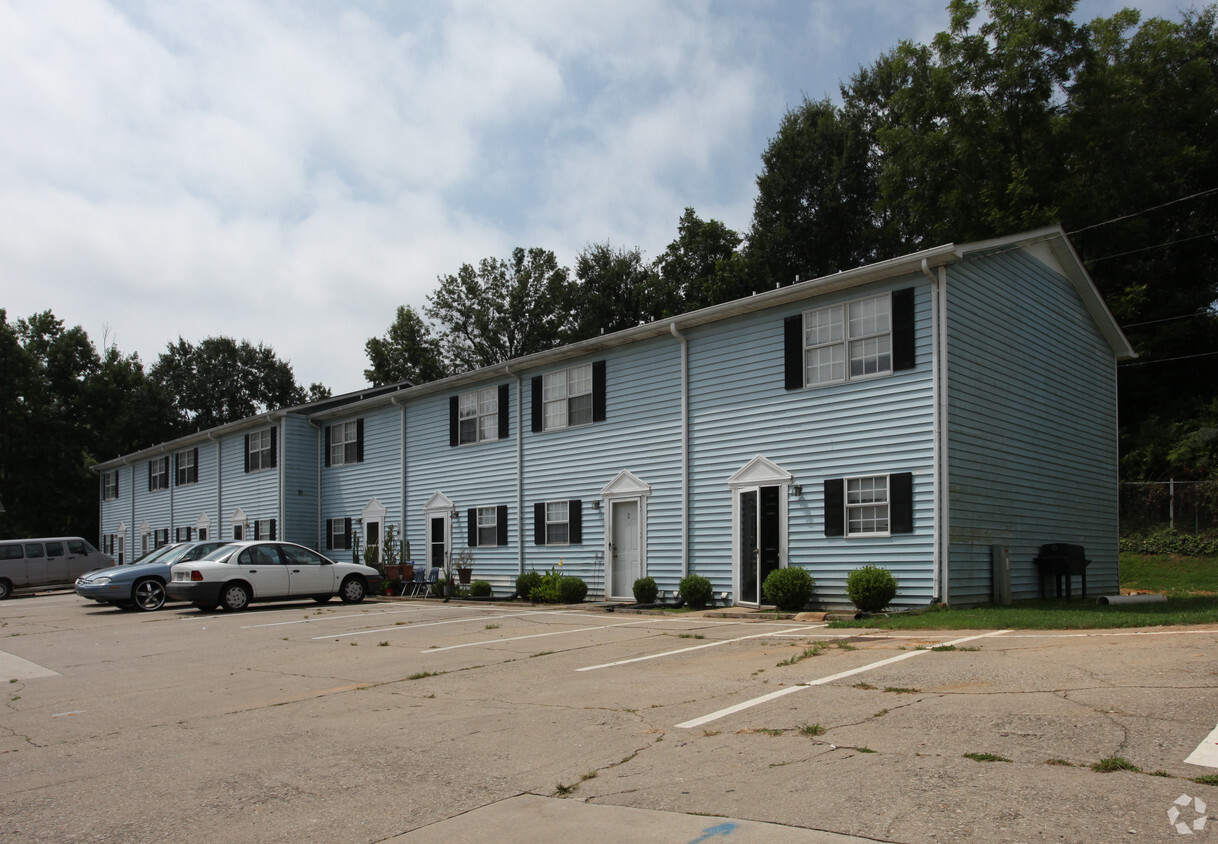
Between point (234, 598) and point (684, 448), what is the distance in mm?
9741

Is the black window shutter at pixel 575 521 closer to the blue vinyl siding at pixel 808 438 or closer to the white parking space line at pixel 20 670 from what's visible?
the blue vinyl siding at pixel 808 438

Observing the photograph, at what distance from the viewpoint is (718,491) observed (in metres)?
18.7

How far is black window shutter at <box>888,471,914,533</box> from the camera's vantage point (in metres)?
15.5

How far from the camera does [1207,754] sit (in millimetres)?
5332

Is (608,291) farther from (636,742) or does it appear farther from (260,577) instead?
(636,742)

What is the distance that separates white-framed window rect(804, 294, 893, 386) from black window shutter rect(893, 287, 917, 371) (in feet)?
0.41

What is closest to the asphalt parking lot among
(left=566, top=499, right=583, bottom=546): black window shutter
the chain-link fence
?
(left=566, top=499, right=583, bottom=546): black window shutter

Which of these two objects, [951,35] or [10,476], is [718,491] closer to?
[951,35]

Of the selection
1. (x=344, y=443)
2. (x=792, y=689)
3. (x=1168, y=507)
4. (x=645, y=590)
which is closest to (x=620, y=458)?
(x=645, y=590)

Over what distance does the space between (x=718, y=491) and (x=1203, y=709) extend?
12.5 metres

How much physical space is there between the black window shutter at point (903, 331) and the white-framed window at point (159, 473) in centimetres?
3519

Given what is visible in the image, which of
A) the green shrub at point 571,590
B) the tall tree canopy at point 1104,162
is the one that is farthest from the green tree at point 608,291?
the green shrub at point 571,590

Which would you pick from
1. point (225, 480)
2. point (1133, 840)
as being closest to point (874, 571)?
point (1133, 840)

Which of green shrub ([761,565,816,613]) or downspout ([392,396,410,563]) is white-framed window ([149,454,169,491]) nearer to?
downspout ([392,396,410,563])
